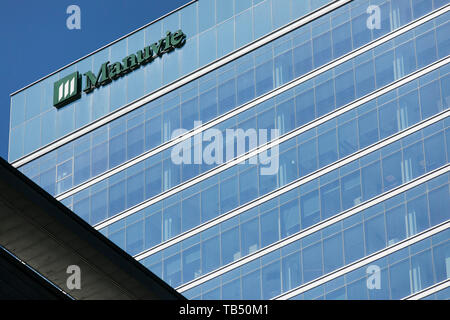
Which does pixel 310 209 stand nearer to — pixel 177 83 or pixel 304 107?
pixel 304 107

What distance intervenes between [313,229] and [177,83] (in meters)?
16.8

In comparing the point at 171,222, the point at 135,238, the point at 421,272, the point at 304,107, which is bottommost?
the point at 421,272

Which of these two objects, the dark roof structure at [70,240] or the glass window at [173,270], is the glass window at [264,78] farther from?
the dark roof structure at [70,240]

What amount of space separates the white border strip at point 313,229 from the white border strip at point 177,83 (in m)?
13.5

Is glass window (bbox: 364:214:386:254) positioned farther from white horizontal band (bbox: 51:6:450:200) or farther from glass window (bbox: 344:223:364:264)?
white horizontal band (bbox: 51:6:450:200)

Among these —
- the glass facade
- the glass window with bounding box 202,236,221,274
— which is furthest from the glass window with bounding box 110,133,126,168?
the glass window with bounding box 202,236,221,274

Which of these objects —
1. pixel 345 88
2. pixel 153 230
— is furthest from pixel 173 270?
pixel 345 88

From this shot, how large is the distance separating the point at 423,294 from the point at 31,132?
37646 millimetres

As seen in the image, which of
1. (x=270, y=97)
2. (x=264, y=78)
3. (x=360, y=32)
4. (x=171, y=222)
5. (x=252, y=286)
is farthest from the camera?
(x=171, y=222)

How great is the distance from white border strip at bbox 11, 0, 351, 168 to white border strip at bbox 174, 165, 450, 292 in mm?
13528

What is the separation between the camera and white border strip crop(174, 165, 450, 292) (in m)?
82.1

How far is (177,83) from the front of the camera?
9625cm

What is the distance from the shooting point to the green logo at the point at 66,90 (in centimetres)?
10188

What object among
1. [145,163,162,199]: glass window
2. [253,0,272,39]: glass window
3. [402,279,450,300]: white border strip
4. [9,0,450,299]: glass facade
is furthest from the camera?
[145,163,162,199]: glass window
